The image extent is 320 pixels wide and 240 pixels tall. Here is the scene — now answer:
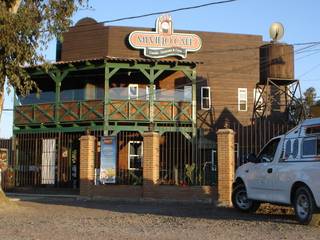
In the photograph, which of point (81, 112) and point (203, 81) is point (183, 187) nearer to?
point (81, 112)

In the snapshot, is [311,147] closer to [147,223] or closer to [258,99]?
[147,223]

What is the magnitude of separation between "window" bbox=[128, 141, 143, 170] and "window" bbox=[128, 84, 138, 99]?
2.39m

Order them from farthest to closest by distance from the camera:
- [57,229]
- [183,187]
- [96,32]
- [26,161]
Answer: [96,32]
[26,161]
[183,187]
[57,229]

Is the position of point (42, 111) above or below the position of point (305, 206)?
above

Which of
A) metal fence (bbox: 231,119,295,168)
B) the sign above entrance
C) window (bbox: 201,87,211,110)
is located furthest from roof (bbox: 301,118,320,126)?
window (bbox: 201,87,211,110)

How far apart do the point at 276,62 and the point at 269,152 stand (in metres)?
17.7

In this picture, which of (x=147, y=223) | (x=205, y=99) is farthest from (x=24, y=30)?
(x=205, y=99)

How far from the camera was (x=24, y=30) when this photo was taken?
16281mm

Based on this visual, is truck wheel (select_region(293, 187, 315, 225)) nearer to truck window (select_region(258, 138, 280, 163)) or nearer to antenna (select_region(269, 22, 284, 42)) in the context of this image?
truck window (select_region(258, 138, 280, 163))

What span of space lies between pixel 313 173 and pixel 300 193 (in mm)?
791

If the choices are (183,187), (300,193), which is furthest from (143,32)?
(300,193)

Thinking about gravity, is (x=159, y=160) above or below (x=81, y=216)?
above

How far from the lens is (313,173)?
12.1 m

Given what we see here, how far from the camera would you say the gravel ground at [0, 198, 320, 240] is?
36.4 feet
